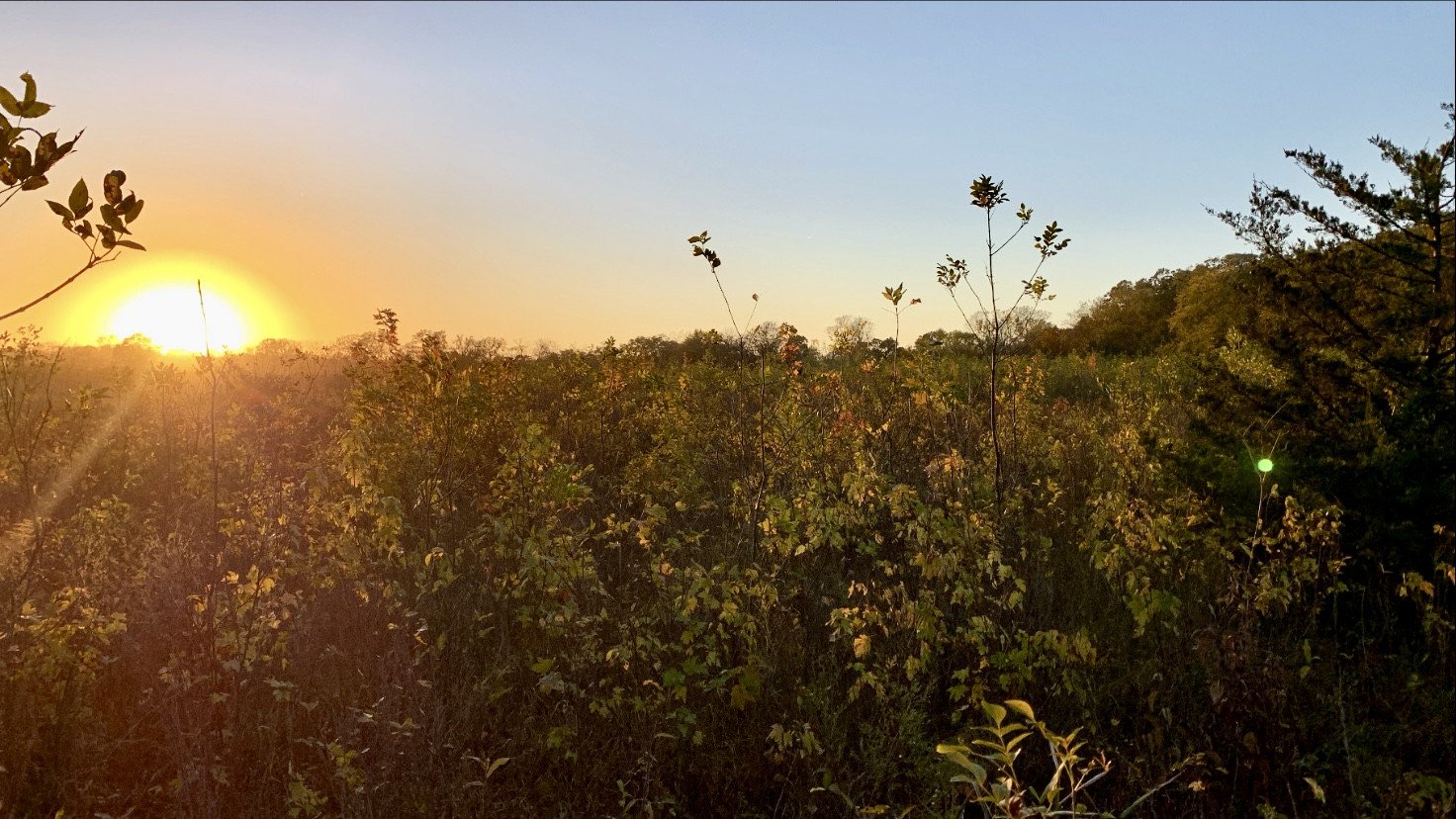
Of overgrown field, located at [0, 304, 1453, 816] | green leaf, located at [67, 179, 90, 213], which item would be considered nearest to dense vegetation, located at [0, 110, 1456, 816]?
overgrown field, located at [0, 304, 1453, 816]

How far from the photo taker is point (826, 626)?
4.76m

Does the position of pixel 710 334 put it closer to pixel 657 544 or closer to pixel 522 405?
pixel 657 544

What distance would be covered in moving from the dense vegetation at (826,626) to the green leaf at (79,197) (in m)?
2.05

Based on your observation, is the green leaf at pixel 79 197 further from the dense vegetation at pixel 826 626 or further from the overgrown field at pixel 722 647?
the dense vegetation at pixel 826 626

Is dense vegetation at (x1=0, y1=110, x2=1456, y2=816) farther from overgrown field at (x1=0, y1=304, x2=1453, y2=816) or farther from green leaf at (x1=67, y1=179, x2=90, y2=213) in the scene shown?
green leaf at (x1=67, y1=179, x2=90, y2=213)

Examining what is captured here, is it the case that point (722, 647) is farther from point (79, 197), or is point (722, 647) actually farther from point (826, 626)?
point (79, 197)

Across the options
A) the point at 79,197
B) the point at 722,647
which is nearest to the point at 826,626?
the point at 722,647

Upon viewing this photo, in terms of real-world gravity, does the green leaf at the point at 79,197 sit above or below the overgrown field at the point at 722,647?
above

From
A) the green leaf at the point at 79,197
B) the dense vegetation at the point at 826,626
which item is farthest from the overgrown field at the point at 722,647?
the green leaf at the point at 79,197

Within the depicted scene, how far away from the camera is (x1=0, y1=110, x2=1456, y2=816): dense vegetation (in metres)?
3.28

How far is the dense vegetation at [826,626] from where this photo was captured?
328cm

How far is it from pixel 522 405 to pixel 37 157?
269 inches

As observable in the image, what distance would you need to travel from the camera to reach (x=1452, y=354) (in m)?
4.08

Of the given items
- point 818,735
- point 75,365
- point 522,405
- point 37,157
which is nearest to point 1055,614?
point 818,735
